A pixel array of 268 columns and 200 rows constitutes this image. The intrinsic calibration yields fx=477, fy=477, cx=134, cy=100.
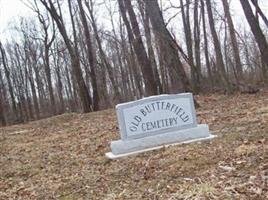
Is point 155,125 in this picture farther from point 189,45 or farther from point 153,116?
point 189,45

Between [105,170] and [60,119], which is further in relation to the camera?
[60,119]

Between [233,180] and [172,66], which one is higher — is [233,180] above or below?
below

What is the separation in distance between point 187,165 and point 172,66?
7.17m

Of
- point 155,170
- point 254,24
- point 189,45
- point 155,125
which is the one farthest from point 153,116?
point 189,45

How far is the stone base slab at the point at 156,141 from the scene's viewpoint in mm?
7160

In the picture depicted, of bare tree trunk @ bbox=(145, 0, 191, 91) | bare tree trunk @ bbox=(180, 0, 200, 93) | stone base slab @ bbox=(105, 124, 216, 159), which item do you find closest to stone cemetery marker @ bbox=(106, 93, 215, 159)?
stone base slab @ bbox=(105, 124, 216, 159)

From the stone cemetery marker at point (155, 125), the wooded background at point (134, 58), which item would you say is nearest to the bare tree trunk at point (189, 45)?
the wooded background at point (134, 58)

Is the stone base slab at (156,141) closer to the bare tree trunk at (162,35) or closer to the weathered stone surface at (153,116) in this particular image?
the weathered stone surface at (153,116)

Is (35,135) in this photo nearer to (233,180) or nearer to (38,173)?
(38,173)

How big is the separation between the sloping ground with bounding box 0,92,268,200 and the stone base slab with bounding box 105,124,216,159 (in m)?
0.24

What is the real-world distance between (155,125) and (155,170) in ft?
5.63

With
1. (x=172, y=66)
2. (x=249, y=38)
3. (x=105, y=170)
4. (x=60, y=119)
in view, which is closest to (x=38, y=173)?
(x=105, y=170)

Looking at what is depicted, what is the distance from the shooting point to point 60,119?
15.6 meters

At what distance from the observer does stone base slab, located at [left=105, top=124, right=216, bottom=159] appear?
7.16 m
